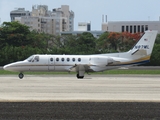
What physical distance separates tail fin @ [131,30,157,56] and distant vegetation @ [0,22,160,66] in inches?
1034

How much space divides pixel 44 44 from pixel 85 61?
7251cm

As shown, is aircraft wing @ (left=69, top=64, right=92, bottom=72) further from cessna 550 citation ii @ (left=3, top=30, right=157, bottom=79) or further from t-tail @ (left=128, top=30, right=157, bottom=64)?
t-tail @ (left=128, top=30, right=157, bottom=64)

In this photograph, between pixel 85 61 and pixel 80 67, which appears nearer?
pixel 80 67

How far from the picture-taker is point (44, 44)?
122 meters

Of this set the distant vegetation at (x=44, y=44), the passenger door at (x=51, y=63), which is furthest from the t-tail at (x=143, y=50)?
the distant vegetation at (x=44, y=44)

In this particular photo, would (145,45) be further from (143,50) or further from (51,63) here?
(51,63)

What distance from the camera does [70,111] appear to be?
19422mm

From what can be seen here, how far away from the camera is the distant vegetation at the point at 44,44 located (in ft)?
252

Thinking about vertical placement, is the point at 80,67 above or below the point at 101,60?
below

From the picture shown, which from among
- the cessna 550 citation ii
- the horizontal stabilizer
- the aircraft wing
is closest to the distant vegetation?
the cessna 550 citation ii

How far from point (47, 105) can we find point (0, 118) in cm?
390

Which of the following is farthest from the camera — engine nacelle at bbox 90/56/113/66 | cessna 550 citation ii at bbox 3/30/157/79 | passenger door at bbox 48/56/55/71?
engine nacelle at bbox 90/56/113/66

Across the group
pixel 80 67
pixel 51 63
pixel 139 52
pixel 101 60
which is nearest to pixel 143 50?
pixel 139 52

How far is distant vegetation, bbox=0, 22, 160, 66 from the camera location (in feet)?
252
